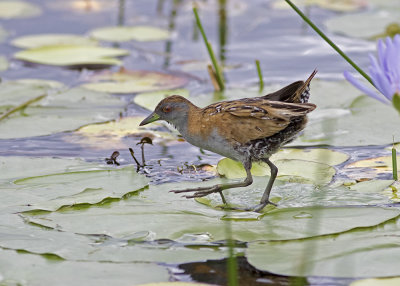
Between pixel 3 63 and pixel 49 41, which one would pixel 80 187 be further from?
pixel 49 41

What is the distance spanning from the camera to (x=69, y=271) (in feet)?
10.5

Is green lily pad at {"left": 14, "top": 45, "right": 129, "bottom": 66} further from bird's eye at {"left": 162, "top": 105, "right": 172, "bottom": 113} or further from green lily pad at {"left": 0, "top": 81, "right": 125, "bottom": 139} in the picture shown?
bird's eye at {"left": 162, "top": 105, "right": 172, "bottom": 113}

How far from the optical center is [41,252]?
3.34m

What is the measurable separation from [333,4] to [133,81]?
385cm

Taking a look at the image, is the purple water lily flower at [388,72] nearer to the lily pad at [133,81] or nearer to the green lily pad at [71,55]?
the lily pad at [133,81]

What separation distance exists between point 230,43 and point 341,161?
3673 millimetres

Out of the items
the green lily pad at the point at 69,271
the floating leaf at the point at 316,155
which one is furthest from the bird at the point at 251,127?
the green lily pad at the point at 69,271

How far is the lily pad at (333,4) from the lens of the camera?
9.33 m

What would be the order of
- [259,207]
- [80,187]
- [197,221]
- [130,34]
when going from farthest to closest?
[130,34] → [80,187] → [259,207] → [197,221]

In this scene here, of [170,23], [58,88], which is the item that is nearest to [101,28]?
[170,23]

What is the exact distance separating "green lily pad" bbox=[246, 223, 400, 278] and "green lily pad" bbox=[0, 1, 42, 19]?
649cm

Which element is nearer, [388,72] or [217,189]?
[388,72]

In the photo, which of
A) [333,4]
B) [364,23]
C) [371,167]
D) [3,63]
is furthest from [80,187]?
[333,4]

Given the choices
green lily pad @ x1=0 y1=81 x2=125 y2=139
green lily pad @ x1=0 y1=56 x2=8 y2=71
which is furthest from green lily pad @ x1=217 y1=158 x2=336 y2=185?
green lily pad @ x1=0 y1=56 x2=8 y2=71
